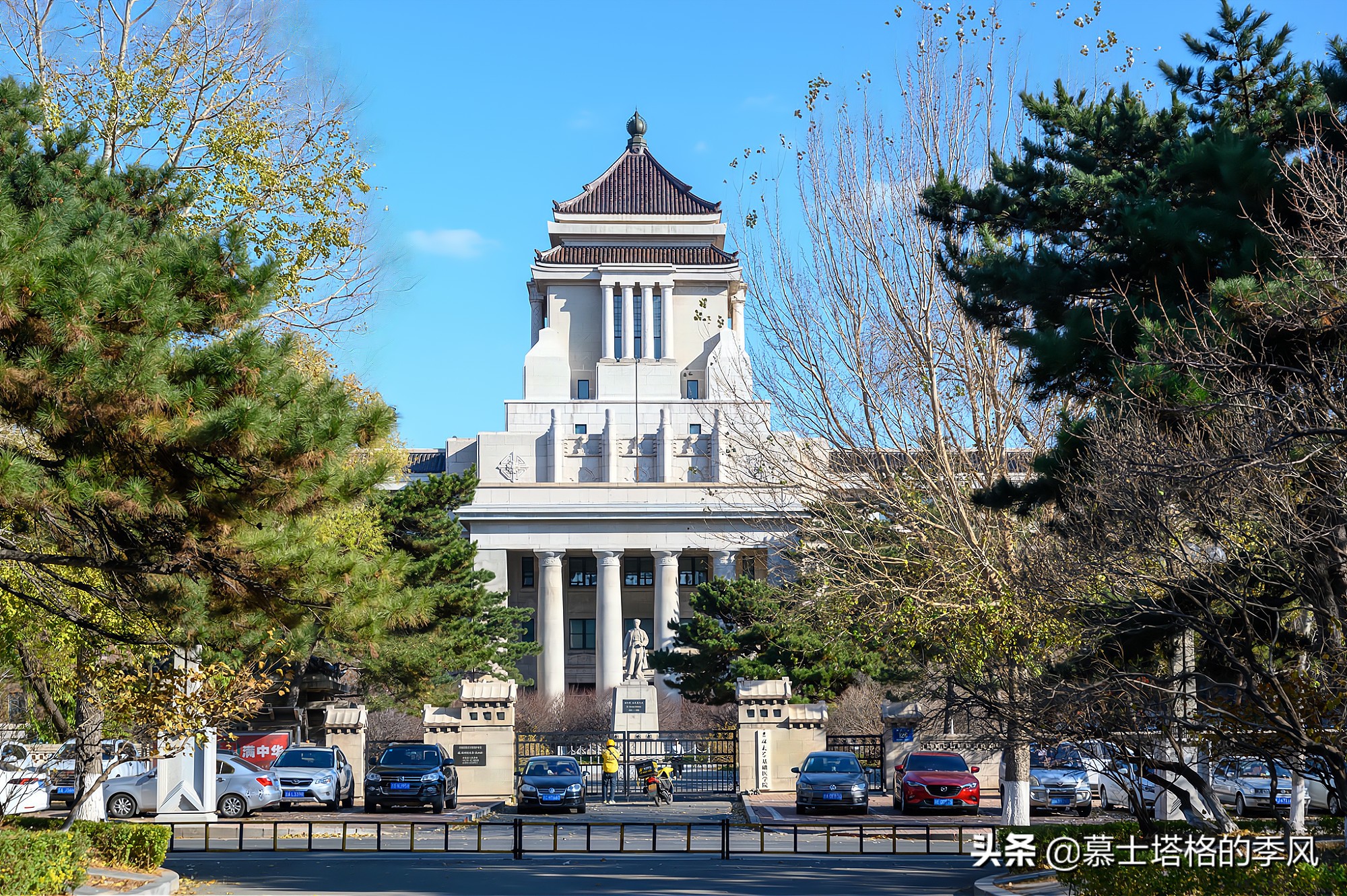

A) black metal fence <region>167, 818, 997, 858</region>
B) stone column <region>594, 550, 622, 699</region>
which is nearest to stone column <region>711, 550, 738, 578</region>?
stone column <region>594, 550, 622, 699</region>

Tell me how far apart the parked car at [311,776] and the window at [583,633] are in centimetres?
5020

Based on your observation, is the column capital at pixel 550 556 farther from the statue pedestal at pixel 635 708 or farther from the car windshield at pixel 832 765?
the car windshield at pixel 832 765

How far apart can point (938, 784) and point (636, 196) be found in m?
74.7

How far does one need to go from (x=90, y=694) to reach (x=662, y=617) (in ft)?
189

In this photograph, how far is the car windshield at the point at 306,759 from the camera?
1178 inches

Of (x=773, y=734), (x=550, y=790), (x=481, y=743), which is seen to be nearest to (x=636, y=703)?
(x=773, y=734)

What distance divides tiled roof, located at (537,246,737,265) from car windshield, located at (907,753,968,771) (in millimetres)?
66269

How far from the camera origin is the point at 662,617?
74.2 m

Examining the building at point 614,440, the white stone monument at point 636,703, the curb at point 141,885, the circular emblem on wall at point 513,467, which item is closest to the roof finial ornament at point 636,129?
the building at point 614,440

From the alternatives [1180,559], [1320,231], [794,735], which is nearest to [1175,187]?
[1320,231]

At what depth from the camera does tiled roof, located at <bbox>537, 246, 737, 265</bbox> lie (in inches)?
3647

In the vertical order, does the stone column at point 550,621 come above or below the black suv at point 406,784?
above

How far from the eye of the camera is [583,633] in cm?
8150

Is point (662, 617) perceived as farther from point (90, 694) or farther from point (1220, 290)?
point (1220, 290)
